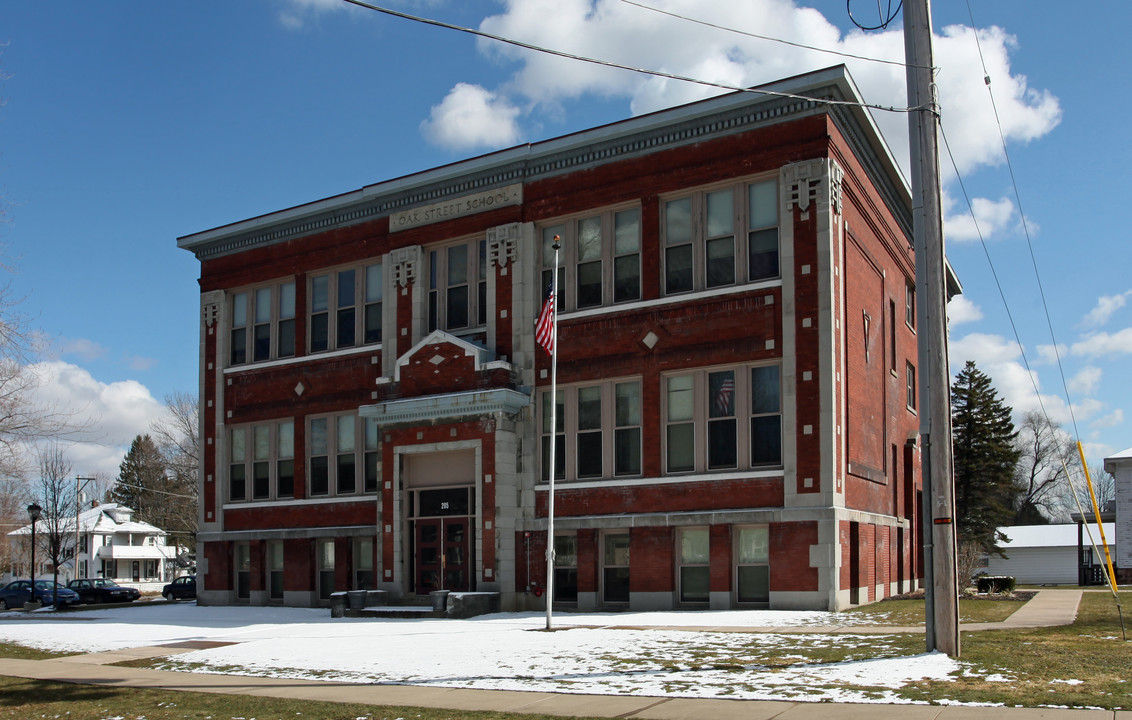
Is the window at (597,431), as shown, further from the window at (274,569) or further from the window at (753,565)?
the window at (274,569)

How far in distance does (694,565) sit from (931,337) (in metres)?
12.6

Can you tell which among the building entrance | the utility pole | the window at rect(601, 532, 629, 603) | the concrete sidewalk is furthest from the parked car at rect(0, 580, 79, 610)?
the utility pole

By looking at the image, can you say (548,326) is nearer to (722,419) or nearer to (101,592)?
(722,419)

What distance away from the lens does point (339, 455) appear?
33250 millimetres

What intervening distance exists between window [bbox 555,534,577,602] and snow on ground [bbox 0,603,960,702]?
4.35 feet

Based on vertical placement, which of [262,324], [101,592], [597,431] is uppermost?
[262,324]

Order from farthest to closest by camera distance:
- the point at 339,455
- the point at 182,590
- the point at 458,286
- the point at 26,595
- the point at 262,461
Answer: the point at 182,590, the point at 26,595, the point at 262,461, the point at 339,455, the point at 458,286

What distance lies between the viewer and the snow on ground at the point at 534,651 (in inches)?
513

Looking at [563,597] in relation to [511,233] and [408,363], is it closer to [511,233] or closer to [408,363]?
[408,363]

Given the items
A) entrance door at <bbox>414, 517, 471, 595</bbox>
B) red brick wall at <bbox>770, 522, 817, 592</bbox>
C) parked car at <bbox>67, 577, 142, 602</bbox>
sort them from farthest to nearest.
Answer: parked car at <bbox>67, 577, 142, 602</bbox>, entrance door at <bbox>414, 517, 471, 595</bbox>, red brick wall at <bbox>770, 522, 817, 592</bbox>

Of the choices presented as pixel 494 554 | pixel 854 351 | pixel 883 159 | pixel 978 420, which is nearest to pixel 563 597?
pixel 494 554

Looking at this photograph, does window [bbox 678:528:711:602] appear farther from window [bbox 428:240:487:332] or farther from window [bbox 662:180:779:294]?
window [bbox 428:240:487:332]

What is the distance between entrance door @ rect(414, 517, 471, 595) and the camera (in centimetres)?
2908

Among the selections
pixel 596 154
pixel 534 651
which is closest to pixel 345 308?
pixel 596 154
